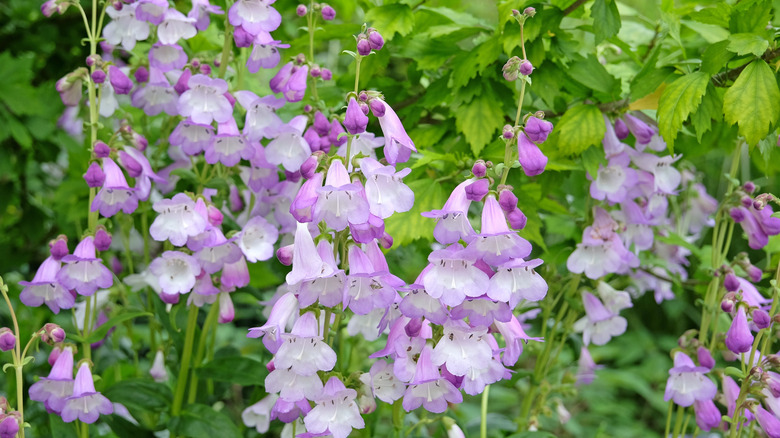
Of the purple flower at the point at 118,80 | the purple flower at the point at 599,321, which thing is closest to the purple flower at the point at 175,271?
the purple flower at the point at 118,80

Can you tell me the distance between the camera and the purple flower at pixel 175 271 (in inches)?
69.5

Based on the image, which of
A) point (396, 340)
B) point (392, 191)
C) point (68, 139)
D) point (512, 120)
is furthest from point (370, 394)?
point (68, 139)

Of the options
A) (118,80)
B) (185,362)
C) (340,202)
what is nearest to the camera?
(340,202)

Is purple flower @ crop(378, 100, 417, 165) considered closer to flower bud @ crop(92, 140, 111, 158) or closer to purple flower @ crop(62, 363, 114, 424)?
flower bud @ crop(92, 140, 111, 158)

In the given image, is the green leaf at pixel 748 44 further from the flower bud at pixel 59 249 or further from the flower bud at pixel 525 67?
the flower bud at pixel 59 249

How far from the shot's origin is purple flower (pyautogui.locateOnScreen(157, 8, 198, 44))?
1793 millimetres

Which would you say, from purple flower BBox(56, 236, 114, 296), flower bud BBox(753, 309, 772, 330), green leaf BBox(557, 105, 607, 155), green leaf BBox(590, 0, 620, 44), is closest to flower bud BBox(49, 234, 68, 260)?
purple flower BBox(56, 236, 114, 296)

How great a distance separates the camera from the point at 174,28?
1818mm

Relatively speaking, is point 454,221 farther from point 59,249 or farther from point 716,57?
point 59,249

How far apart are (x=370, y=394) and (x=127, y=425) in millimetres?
802

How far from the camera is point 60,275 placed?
1.75 metres

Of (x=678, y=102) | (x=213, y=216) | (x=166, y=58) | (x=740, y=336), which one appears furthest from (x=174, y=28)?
(x=740, y=336)

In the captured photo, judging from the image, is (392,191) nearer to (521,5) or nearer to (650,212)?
(521,5)

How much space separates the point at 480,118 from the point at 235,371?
93cm
